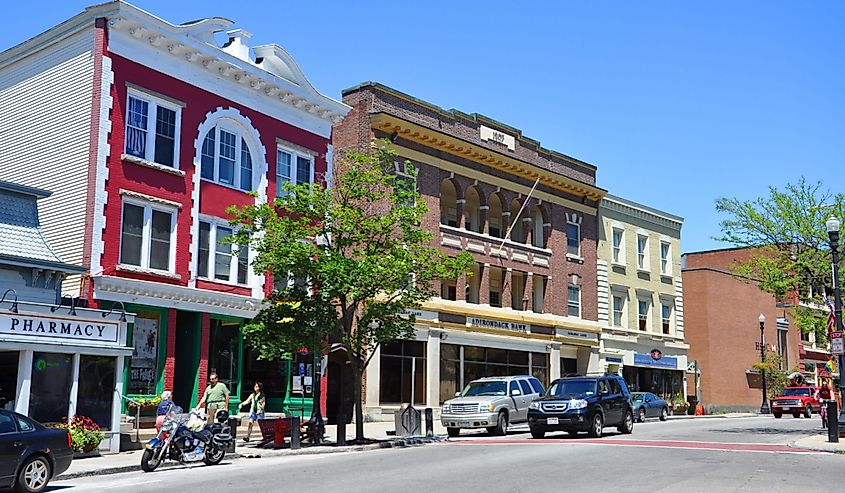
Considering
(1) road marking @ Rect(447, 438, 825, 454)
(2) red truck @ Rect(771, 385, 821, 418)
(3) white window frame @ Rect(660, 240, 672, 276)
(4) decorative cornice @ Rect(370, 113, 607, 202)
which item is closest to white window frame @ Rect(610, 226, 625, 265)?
(4) decorative cornice @ Rect(370, 113, 607, 202)

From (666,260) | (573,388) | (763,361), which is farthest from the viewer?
(763,361)

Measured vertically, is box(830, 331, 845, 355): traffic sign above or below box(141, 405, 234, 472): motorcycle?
above

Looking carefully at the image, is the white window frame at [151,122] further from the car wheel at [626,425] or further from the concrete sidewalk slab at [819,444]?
the concrete sidewalk slab at [819,444]

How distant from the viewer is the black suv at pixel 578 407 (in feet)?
82.3

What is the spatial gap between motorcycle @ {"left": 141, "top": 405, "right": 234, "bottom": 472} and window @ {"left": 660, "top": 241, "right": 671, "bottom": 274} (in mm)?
37821

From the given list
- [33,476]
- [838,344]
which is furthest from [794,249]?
[33,476]

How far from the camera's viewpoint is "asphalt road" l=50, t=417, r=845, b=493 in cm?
1428

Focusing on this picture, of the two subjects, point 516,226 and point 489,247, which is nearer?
point 489,247

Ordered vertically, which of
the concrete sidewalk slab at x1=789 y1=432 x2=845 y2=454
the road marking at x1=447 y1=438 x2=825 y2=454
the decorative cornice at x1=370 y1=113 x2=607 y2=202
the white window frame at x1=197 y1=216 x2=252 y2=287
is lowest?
the road marking at x1=447 y1=438 x2=825 y2=454

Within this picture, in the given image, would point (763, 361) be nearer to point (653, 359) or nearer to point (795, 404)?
point (653, 359)

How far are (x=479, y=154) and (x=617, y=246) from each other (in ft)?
41.9

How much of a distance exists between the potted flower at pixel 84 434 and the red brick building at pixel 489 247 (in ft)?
48.5

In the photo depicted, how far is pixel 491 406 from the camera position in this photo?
2773cm

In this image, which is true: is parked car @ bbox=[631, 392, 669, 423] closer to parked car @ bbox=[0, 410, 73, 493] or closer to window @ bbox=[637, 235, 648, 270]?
window @ bbox=[637, 235, 648, 270]
